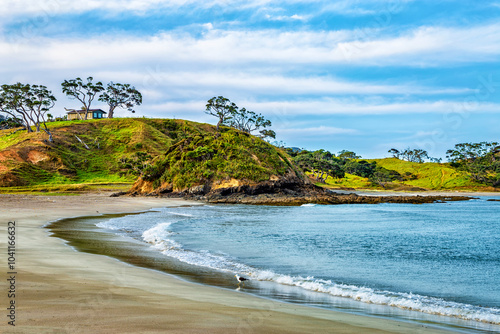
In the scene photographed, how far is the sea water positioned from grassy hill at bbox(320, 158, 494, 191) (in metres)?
96.6

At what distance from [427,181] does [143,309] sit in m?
149

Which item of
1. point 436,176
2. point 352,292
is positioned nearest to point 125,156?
point 352,292

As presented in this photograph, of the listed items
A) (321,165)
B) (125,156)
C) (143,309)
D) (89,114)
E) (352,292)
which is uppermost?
(89,114)

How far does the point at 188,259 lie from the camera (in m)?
15.9

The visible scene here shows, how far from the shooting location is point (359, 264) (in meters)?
15.5

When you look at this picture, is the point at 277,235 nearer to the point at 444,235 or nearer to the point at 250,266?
the point at 250,266

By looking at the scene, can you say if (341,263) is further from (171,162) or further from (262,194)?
(171,162)

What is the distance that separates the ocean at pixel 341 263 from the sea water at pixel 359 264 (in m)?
0.03

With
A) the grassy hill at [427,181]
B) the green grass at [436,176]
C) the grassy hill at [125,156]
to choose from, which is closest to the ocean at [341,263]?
the grassy hill at [125,156]

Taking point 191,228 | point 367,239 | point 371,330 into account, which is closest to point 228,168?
point 191,228

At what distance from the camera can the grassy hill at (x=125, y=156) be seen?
70438 mm

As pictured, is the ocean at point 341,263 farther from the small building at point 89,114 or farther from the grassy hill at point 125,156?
the small building at point 89,114

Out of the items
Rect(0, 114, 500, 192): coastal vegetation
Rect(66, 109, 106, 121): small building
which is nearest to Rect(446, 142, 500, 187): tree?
Result: Rect(0, 114, 500, 192): coastal vegetation

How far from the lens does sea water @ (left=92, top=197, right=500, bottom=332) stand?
10078mm
